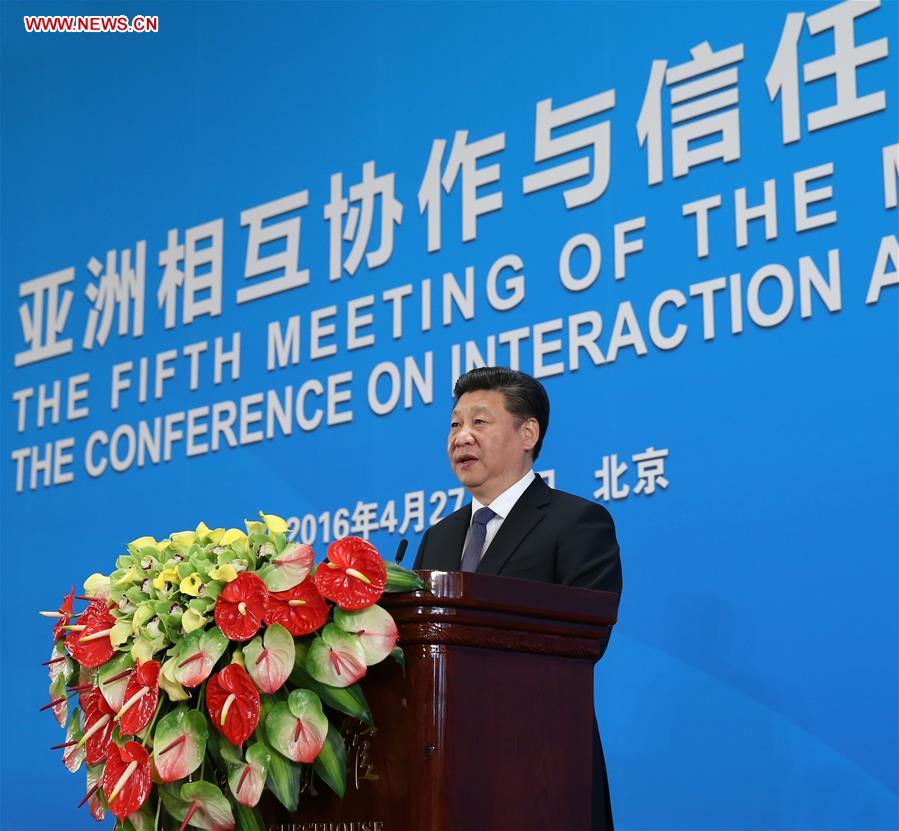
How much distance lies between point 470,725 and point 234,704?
204 millimetres

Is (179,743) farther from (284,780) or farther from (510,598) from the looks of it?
(510,598)

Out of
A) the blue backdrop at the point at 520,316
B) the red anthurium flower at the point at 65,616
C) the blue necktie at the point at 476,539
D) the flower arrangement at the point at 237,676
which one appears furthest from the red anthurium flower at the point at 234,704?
the blue backdrop at the point at 520,316

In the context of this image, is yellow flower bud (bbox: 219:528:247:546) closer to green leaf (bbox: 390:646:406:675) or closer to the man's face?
green leaf (bbox: 390:646:406:675)

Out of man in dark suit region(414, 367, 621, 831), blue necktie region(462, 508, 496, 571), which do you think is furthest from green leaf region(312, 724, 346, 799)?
blue necktie region(462, 508, 496, 571)

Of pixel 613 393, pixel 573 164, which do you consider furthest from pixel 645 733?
pixel 573 164

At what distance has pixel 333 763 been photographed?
1.18m

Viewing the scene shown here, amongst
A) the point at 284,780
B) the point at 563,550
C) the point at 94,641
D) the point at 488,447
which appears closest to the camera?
the point at 284,780

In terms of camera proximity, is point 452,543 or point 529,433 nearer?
point 452,543

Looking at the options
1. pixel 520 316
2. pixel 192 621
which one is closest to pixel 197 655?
pixel 192 621

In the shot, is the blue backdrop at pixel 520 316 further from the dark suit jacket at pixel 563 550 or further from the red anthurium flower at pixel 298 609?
the red anthurium flower at pixel 298 609

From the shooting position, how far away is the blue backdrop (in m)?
2.60

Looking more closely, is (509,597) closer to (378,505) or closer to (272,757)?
(272,757)

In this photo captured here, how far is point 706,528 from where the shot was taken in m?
2.74

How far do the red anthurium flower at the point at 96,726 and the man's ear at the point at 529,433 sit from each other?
1.00m
